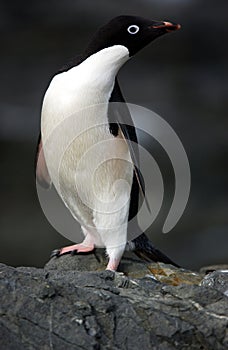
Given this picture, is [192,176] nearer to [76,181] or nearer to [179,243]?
[179,243]

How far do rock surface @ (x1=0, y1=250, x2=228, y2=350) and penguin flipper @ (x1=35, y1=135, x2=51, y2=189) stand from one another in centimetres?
146

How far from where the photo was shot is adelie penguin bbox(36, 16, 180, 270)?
3.37 metres

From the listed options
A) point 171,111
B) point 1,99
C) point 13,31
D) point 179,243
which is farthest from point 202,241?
point 13,31

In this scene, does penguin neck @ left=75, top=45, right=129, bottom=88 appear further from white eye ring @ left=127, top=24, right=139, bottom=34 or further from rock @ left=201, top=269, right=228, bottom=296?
rock @ left=201, top=269, right=228, bottom=296

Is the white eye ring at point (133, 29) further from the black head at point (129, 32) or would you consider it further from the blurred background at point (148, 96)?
the blurred background at point (148, 96)

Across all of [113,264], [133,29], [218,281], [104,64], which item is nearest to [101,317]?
[218,281]

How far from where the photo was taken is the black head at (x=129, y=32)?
3363 mm

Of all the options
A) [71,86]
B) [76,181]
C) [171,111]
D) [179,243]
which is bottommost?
[179,243]

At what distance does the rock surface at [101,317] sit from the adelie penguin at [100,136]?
1060 mm

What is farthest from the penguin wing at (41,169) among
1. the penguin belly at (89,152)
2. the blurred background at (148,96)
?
the blurred background at (148,96)

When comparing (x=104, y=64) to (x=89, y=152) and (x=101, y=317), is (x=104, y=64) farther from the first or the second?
(x=101, y=317)

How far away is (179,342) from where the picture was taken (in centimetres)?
226

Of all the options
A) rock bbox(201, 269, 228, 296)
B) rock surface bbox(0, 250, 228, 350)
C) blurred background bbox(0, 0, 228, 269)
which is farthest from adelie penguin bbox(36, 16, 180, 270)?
blurred background bbox(0, 0, 228, 269)

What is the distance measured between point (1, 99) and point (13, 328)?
26.8ft
